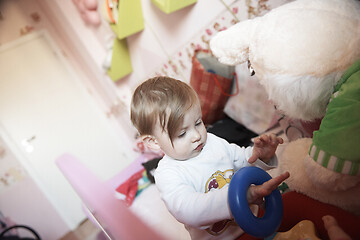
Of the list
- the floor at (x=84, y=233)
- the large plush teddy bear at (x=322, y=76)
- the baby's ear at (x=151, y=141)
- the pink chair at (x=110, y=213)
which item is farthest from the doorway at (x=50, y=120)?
the large plush teddy bear at (x=322, y=76)

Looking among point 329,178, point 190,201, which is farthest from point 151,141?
point 329,178

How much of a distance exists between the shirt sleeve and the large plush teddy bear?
0.76 feet

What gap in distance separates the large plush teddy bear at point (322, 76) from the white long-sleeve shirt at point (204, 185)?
0.17m

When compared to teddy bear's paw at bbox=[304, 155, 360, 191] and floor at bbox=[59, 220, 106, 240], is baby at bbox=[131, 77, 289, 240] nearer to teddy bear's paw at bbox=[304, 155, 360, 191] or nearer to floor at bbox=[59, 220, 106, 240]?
teddy bear's paw at bbox=[304, 155, 360, 191]

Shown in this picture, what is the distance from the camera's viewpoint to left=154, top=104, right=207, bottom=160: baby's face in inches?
26.2

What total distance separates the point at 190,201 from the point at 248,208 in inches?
5.8

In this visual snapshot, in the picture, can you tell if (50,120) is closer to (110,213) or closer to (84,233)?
(84,233)

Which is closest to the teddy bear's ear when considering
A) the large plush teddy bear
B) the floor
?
the large plush teddy bear

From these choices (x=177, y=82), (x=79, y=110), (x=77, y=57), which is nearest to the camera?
(x=177, y=82)

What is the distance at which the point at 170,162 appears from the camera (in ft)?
2.36

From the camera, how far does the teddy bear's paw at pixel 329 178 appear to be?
57 centimetres

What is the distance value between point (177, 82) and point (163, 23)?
0.88 meters

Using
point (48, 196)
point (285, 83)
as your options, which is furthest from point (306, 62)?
point (48, 196)

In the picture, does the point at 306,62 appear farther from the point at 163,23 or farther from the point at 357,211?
the point at 163,23
